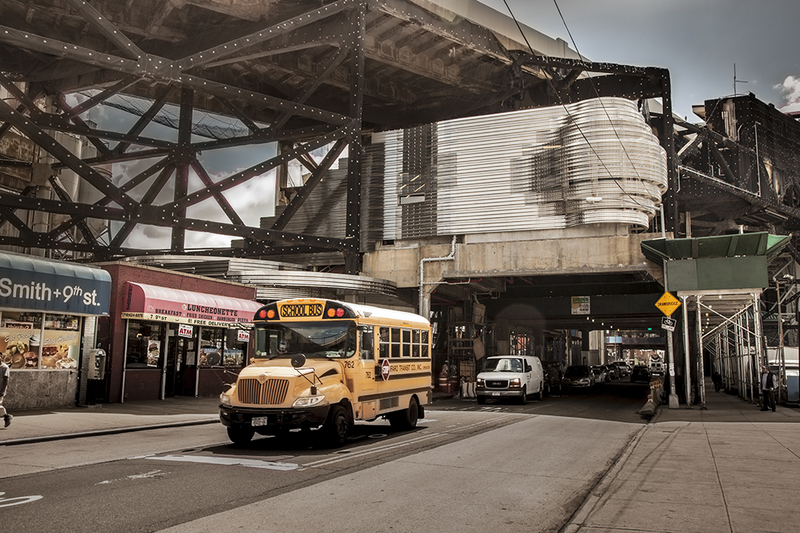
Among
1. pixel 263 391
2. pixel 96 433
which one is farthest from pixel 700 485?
pixel 96 433

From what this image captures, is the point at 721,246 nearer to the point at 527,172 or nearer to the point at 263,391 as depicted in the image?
the point at 527,172

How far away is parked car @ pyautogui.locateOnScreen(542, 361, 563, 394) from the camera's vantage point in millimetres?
37688

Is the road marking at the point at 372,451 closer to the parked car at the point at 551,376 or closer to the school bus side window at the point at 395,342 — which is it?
the school bus side window at the point at 395,342

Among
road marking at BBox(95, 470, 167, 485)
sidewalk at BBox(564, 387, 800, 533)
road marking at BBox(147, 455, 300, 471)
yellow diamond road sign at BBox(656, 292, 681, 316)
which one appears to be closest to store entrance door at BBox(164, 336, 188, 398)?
road marking at BBox(147, 455, 300, 471)

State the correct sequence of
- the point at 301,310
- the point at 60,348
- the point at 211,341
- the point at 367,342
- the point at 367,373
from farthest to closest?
the point at 211,341 < the point at 60,348 < the point at 367,342 < the point at 367,373 < the point at 301,310

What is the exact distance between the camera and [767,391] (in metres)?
22.8

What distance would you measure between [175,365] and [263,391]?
14.5m

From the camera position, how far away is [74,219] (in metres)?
27.4

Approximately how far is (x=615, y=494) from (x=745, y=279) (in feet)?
59.1

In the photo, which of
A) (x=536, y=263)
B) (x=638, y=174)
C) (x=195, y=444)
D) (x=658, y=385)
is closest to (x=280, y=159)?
(x=536, y=263)

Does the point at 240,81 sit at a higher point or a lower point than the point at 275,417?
higher

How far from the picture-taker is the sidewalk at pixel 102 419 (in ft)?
45.3

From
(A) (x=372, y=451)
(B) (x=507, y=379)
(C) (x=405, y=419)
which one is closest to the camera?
(A) (x=372, y=451)

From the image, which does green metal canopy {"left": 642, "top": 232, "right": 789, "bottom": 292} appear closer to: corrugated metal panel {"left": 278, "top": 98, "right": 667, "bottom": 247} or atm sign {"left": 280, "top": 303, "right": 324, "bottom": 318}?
corrugated metal panel {"left": 278, "top": 98, "right": 667, "bottom": 247}
